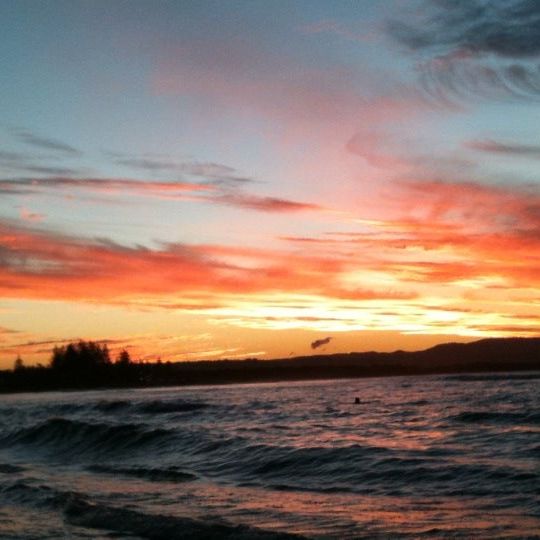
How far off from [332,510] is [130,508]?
4.42m

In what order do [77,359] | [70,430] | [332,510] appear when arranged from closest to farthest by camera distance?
[332,510] < [70,430] < [77,359]

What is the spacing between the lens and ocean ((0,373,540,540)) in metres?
15.7

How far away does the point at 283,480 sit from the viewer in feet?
73.4

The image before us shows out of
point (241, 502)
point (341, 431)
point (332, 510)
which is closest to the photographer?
point (332, 510)

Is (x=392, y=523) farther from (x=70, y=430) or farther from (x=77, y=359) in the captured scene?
(x=77, y=359)

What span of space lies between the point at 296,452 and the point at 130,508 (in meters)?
9.03

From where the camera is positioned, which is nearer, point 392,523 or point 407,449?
point 392,523

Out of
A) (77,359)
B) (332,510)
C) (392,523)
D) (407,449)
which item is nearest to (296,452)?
(407,449)

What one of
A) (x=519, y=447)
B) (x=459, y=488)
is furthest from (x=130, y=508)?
(x=519, y=447)

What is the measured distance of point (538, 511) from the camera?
15961 millimetres

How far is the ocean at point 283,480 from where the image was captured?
51.6 feet

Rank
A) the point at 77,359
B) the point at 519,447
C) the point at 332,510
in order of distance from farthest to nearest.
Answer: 1. the point at 77,359
2. the point at 519,447
3. the point at 332,510

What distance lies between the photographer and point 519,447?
25.8 m

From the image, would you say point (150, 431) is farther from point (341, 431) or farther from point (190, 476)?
point (190, 476)
